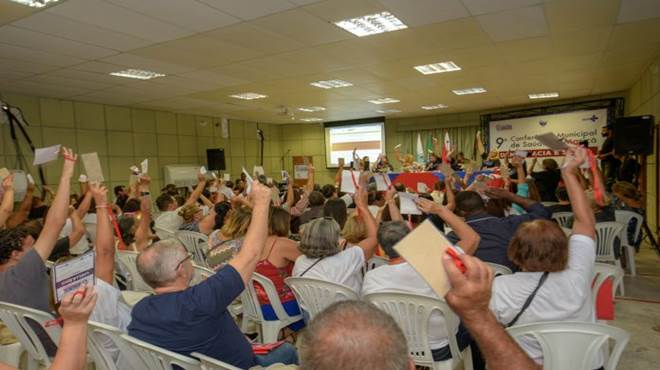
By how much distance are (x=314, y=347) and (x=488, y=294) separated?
42cm

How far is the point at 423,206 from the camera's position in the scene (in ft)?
7.85

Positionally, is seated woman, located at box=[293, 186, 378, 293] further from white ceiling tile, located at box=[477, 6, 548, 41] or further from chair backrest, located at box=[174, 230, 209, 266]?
white ceiling tile, located at box=[477, 6, 548, 41]

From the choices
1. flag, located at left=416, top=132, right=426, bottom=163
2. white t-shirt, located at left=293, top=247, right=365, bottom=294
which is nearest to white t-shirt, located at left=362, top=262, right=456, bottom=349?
white t-shirt, located at left=293, top=247, right=365, bottom=294

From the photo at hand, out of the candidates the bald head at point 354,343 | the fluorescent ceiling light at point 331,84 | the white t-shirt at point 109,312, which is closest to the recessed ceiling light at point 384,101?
the fluorescent ceiling light at point 331,84

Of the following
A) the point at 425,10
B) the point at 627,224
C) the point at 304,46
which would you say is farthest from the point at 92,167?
the point at 627,224

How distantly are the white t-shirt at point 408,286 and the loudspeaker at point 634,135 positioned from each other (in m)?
5.63

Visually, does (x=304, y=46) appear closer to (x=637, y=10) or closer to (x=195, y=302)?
(x=637, y=10)

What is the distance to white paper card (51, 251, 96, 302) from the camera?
44.8 inches

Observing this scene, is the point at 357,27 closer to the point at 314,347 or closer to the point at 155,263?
the point at 155,263

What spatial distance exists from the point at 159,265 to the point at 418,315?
49.0 inches

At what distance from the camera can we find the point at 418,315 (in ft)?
6.28

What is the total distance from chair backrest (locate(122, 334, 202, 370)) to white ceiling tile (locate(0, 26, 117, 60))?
4.31 metres

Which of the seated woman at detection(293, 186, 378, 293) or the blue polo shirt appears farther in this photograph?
the seated woman at detection(293, 186, 378, 293)

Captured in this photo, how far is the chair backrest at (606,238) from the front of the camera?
3.82m
